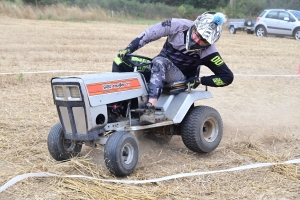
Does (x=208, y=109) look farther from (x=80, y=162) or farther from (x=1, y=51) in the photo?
(x=1, y=51)

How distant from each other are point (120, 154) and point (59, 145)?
78cm

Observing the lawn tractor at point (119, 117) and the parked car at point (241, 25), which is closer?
the lawn tractor at point (119, 117)

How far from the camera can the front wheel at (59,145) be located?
15.2 feet

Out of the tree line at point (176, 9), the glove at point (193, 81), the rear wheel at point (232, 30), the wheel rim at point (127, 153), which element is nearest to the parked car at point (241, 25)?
the rear wheel at point (232, 30)

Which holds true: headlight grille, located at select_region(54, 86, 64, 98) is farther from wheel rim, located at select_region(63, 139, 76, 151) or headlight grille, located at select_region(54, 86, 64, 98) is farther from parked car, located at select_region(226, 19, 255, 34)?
parked car, located at select_region(226, 19, 255, 34)

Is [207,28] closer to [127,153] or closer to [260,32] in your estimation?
[127,153]

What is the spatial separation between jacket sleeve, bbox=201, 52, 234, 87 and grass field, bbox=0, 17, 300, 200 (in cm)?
88

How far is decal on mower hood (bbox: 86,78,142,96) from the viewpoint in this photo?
14.0 feet

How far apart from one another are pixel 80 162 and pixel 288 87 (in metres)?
6.22

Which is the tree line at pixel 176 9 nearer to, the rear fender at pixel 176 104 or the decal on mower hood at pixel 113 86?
the rear fender at pixel 176 104

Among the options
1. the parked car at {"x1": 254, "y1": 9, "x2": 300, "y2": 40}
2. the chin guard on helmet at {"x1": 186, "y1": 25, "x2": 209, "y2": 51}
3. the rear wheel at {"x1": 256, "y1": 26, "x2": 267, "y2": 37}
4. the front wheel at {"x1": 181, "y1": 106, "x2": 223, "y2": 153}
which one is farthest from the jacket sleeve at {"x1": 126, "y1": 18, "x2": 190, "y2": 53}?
the rear wheel at {"x1": 256, "y1": 26, "x2": 267, "y2": 37}

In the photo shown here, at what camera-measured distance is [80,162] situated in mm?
4621

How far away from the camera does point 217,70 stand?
518 cm

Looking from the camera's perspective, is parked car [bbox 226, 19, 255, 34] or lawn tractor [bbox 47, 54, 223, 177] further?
parked car [bbox 226, 19, 255, 34]
